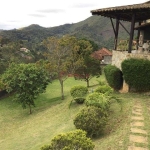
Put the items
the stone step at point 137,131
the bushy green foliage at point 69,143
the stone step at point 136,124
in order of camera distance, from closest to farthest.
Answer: the bushy green foliage at point 69,143, the stone step at point 137,131, the stone step at point 136,124

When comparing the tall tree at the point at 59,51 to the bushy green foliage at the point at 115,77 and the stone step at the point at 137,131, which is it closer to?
the bushy green foliage at the point at 115,77

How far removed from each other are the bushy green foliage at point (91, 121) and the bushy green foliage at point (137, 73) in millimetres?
6311

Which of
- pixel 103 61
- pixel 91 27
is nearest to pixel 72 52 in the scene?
pixel 103 61

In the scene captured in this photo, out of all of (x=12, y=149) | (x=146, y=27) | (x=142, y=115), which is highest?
(x=146, y=27)

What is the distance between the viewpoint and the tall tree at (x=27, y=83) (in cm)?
2341

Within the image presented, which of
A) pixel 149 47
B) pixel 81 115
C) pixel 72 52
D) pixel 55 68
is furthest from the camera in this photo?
pixel 72 52

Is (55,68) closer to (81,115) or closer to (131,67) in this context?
(131,67)

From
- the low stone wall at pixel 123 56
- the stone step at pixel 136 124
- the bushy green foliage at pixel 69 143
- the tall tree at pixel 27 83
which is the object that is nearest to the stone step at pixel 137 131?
the stone step at pixel 136 124

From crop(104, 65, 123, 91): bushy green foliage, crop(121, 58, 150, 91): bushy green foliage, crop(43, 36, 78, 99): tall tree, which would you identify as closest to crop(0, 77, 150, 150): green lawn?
crop(121, 58, 150, 91): bushy green foliage

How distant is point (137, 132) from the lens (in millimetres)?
9969

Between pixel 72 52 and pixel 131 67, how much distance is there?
39.3ft

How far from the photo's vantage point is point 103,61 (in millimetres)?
60656

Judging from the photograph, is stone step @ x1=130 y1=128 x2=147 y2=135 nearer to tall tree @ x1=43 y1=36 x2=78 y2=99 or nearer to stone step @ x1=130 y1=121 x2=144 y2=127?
stone step @ x1=130 y1=121 x2=144 y2=127

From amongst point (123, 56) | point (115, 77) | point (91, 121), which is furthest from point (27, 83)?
point (91, 121)
